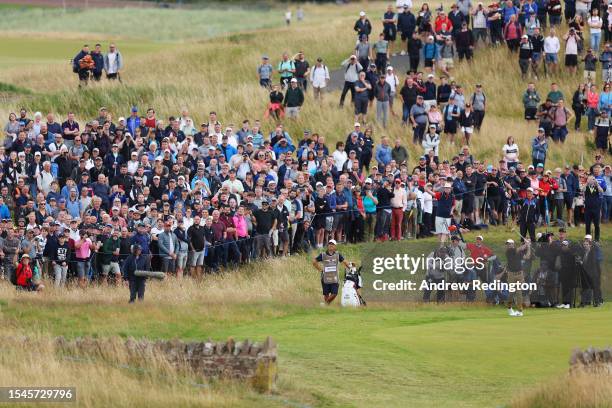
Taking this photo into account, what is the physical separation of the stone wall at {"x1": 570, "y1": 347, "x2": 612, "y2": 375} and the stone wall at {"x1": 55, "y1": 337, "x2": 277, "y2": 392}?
4934 mm

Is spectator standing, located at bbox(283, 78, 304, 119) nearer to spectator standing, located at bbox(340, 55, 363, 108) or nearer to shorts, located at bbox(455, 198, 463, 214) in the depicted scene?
spectator standing, located at bbox(340, 55, 363, 108)

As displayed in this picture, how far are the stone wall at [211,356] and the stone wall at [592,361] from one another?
493 centimetres

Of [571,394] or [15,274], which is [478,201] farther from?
[571,394]

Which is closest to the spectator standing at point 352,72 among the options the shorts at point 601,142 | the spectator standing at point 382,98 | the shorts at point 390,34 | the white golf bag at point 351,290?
the spectator standing at point 382,98

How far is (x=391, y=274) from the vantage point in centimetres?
3375

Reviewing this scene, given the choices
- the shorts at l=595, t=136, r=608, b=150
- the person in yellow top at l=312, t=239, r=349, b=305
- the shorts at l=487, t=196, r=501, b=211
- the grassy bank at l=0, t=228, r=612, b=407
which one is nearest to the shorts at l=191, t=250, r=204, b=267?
the grassy bank at l=0, t=228, r=612, b=407

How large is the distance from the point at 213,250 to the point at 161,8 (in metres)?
80.9

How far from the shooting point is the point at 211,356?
935 inches

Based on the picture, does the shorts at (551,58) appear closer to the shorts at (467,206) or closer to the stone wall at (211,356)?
the shorts at (467,206)

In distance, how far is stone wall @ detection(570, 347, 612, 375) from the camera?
917 inches

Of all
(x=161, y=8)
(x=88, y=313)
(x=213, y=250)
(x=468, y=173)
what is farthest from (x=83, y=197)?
(x=161, y=8)

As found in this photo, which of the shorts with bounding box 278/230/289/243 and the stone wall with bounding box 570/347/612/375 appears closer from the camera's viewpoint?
the stone wall with bounding box 570/347/612/375

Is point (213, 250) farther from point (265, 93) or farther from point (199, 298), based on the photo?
point (265, 93)

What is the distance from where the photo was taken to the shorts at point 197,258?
3488 centimetres
